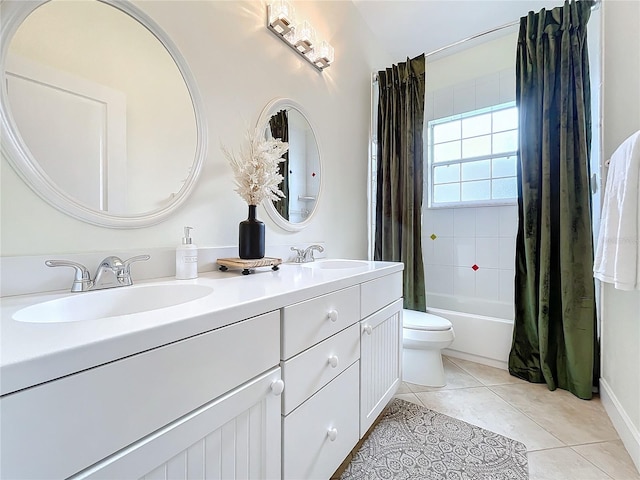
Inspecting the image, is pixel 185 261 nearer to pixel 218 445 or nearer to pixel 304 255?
pixel 218 445

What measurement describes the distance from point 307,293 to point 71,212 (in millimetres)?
722

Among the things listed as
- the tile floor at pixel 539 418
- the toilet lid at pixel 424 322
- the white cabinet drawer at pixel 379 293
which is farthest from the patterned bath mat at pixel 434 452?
the white cabinet drawer at pixel 379 293

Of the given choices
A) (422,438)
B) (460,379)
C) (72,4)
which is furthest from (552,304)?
(72,4)

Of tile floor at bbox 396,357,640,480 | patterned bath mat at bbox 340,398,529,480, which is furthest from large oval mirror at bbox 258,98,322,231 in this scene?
tile floor at bbox 396,357,640,480

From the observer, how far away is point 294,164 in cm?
170

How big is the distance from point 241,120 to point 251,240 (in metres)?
0.58

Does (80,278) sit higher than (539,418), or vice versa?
(80,278)

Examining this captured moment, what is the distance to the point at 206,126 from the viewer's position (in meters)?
1.19

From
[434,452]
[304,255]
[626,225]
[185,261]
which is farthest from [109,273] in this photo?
[626,225]

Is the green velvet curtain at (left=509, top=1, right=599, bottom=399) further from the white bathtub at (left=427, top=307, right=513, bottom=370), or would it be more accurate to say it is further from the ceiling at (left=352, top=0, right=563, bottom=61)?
the ceiling at (left=352, top=0, right=563, bottom=61)

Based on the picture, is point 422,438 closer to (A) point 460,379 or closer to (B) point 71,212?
(A) point 460,379

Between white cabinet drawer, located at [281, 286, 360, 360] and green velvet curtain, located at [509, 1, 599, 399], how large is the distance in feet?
4.71

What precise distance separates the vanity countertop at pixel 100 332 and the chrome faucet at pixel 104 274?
0.04m

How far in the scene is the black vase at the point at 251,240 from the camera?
1203mm
